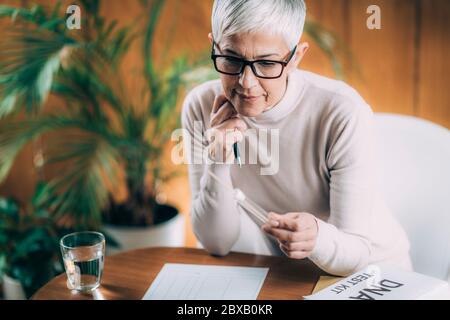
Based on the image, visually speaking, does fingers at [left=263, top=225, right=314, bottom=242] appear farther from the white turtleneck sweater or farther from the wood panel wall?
the wood panel wall

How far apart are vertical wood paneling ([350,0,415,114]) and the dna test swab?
367 millimetres

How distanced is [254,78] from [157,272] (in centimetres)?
48

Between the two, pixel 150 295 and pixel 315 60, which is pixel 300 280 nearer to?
pixel 150 295

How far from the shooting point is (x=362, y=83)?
1.50 meters

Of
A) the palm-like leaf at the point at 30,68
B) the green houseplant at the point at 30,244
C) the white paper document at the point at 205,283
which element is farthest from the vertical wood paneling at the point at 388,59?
the green houseplant at the point at 30,244

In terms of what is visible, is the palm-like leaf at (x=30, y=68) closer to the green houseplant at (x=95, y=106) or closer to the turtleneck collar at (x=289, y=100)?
the green houseplant at (x=95, y=106)

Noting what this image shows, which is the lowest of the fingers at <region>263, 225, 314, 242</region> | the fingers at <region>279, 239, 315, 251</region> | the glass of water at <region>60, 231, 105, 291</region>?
the glass of water at <region>60, 231, 105, 291</region>

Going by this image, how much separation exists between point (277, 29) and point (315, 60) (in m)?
0.47

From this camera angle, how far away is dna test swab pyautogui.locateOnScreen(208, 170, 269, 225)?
1304 mm

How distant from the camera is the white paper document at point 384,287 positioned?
3.69ft

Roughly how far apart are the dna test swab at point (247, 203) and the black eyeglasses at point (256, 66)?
0.80 feet

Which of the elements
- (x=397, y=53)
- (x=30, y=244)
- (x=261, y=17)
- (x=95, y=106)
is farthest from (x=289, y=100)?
(x=30, y=244)

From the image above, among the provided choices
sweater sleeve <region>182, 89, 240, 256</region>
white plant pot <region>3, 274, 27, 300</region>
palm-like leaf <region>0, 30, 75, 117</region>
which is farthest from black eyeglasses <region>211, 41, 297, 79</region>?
white plant pot <region>3, 274, 27, 300</region>
